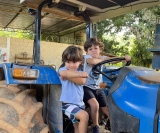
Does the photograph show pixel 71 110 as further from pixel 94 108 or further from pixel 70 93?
pixel 94 108

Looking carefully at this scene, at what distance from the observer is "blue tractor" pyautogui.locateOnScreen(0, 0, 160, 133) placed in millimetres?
1347

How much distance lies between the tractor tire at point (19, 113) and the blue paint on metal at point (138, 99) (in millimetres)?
662

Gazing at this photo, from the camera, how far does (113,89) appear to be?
5.26 ft

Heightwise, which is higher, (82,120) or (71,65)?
(71,65)

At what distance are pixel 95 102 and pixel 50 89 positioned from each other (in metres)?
0.46

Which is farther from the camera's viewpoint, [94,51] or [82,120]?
[94,51]

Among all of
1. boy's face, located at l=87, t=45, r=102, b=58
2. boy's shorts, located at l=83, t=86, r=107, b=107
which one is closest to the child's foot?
boy's shorts, located at l=83, t=86, r=107, b=107

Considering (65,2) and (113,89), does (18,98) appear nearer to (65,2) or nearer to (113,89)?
(113,89)

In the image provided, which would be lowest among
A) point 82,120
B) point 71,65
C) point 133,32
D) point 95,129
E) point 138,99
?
point 95,129

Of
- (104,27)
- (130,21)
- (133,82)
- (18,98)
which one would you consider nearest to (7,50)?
(104,27)

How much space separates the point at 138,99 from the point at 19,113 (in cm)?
88

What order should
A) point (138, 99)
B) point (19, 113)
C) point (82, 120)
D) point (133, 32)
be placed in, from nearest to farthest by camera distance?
point (138, 99) < point (19, 113) < point (82, 120) < point (133, 32)

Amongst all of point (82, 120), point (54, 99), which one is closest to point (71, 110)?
point (82, 120)

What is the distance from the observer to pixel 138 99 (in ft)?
4.53
